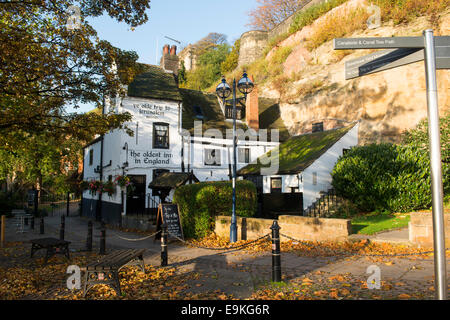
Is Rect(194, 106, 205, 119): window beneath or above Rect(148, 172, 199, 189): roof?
above

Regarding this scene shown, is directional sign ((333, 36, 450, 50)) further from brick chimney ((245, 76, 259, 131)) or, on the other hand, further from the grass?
brick chimney ((245, 76, 259, 131))

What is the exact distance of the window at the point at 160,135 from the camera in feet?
Answer: 66.3

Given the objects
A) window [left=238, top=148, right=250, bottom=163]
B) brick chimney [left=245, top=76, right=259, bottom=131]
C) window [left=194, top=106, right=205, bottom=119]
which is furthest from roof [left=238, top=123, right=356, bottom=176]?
window [left=194, top=106, right=205, bottom=119]

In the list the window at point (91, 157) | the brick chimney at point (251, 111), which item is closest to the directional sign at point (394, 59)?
the brick chimney at point (251, 111)

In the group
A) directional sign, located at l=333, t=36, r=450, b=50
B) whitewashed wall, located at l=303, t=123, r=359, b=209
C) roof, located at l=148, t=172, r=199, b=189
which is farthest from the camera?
whitewashed wall, located at l=303, t=123, r=359, b=209

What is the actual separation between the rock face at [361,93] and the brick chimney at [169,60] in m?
11.6

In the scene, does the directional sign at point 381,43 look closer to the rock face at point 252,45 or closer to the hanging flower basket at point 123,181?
the hanging flower basket at point 123,181

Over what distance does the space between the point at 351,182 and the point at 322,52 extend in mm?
19840

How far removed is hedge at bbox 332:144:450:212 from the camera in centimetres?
1449

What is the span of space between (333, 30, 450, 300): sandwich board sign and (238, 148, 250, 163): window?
20138 millimetres

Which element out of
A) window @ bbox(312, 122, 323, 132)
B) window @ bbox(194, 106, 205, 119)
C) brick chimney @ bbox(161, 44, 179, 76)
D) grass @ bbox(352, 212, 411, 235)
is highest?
brick chimney @ bbox(161, 44, 179, 76)

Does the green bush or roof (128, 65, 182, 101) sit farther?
roof (128, 65, 182, 101)

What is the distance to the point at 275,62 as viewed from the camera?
3759cm
